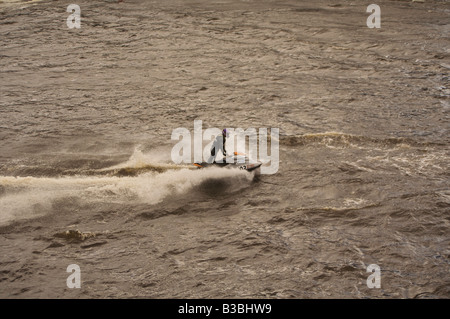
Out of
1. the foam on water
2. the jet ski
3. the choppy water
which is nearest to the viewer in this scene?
the choppy water

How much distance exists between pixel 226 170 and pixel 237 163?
40 cm

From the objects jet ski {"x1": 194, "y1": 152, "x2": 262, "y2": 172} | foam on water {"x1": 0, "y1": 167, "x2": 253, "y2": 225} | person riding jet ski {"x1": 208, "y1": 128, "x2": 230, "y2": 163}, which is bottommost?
foam on water {"x1": 0, "y1": 167, "x2": 253, "y2": 225}

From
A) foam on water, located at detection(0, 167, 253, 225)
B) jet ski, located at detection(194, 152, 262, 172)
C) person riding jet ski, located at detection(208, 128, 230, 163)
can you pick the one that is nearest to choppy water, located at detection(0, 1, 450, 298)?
foam on water, located at detection(0, 167, 253, 225)

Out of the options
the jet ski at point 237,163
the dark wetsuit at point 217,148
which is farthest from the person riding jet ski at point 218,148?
the jet ski at point 237,163

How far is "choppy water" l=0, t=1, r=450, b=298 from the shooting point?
1291 cm

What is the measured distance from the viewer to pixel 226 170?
16266 millimetres

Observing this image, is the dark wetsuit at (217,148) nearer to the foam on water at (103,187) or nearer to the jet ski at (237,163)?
the jet ski at (237,163)

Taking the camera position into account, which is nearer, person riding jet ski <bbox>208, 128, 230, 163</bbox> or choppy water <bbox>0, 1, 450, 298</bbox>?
choppy water <bbox>0, 1, 450, 298</bbox>

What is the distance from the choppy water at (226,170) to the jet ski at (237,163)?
0.27 metres

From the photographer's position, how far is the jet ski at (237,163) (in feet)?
53.0

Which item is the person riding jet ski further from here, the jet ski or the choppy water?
the choppy water

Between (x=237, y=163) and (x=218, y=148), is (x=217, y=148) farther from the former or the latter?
(x=237, y=163)

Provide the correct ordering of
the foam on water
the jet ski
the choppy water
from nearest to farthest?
the choppy water
the foam on water
the jet ski

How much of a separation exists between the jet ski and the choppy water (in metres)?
0.27
